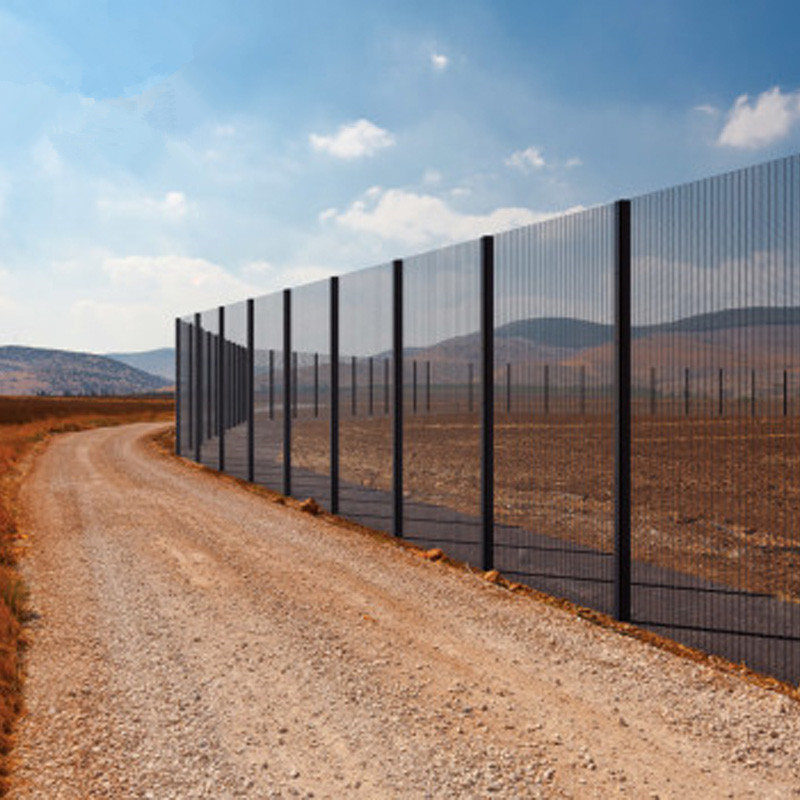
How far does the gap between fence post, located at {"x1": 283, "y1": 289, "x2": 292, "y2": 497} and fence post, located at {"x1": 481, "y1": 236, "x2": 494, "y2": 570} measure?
22.8ft

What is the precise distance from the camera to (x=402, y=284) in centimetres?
1127

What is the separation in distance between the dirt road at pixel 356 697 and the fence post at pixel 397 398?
85.4 inches

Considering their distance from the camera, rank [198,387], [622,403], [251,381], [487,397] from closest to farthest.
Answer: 1. [622,403]
2. [487,397]
3. [251,381]
4. [198,387]

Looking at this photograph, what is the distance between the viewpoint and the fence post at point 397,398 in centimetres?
1116

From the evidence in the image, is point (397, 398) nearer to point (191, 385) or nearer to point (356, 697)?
point (356, 697)

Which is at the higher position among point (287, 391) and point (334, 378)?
point (334, 378)

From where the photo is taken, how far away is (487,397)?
29.6 feet

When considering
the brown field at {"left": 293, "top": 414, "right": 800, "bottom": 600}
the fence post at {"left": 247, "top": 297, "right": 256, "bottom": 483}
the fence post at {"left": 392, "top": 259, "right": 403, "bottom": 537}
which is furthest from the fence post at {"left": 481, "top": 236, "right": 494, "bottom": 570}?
the fence post at {"left": 247, "top": 297, "right": 256, "bottom": 483}

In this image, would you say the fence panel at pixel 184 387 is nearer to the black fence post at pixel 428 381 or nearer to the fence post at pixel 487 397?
the black fence post at pixel 428 381

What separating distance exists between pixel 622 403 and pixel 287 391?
384 inches

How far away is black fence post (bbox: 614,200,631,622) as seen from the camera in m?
7.04

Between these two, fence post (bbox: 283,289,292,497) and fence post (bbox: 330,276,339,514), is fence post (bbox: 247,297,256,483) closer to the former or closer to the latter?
fence post (bbox: 283,289,292,497)

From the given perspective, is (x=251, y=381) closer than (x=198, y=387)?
Yes

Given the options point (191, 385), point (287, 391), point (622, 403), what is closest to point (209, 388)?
point (191, 385)
